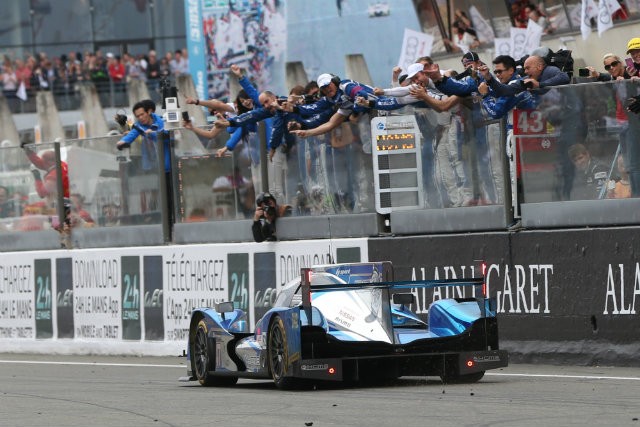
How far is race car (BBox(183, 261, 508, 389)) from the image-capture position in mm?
12781

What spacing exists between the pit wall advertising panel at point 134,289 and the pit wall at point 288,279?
14 mm

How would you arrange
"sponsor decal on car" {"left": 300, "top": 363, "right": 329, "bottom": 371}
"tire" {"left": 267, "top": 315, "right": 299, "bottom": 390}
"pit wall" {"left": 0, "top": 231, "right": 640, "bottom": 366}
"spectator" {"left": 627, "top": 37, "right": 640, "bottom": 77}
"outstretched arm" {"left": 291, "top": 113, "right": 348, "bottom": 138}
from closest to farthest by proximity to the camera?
"sponsor decal on car" {"left": 300, "top": 363, "right": 329, "bottom": 371}, "tire" {"left": 267, "top": 315, "right": 299, "bottom": 390}, "pit wall" {"left": 0, "top": 231, "right": 640, "bottom": 366}, "spectator" {"left": 627, "top": 37, "right": 640, "bottom": 77}, "outstretched arm" {"left": 291, "top": 113, "right": 348, "bottom": 138}

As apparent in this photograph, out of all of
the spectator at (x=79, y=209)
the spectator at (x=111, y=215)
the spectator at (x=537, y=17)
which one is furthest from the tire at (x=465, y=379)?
the spectator at (x=537, y=17)

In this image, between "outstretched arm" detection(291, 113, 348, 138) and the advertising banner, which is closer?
the advertising banner

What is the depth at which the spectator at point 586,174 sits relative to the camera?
15.2 m

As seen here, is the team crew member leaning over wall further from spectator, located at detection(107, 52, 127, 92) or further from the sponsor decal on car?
spectator, located at detection(107, 52, 127, 92)

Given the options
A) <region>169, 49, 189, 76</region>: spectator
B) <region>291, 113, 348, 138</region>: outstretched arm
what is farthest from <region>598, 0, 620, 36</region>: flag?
<region>169, 49, 189, 76</region>: spectator

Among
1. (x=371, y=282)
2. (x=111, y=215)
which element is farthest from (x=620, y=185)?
(x=111, y=215)

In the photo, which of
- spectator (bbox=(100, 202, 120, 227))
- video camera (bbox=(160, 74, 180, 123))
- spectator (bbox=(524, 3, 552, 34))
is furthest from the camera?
spectator (bbox=(524, 3, 552, 34))

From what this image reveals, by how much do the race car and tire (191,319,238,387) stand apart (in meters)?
0.88

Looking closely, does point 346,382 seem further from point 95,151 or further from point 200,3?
point 200,3

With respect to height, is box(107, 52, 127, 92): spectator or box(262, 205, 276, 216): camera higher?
box(107, 52, 127, 92): spectator

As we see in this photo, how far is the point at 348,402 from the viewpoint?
11.8 m

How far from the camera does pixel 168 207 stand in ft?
68.7
